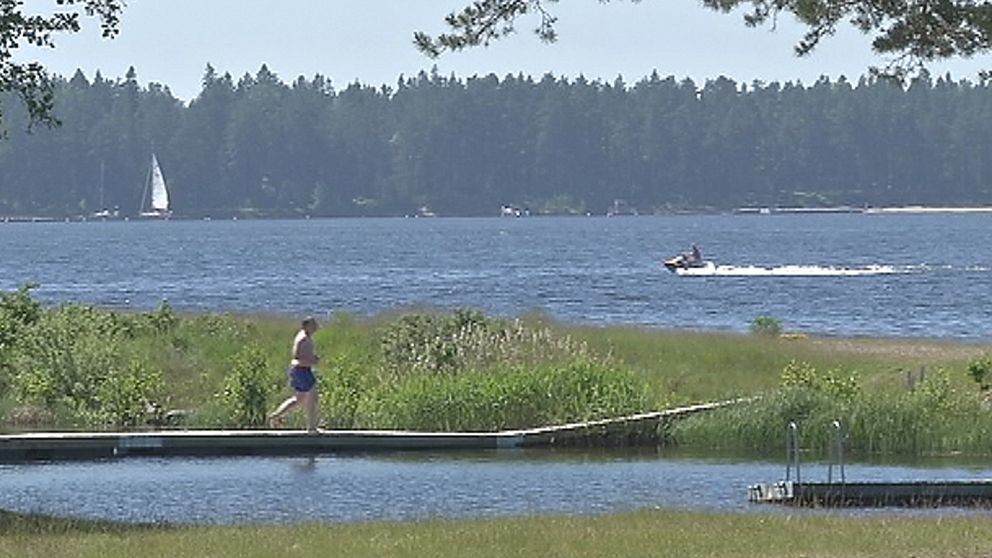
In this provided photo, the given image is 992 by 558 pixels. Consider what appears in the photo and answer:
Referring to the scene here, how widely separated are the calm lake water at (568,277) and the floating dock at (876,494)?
3323 centimetres

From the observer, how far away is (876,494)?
79.9ft

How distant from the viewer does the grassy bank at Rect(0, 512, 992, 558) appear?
1692 cm

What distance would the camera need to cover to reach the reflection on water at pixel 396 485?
24688mm

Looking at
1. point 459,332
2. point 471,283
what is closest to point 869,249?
point 471,283

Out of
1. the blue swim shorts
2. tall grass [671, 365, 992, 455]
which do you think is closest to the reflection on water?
the blue swim shorts

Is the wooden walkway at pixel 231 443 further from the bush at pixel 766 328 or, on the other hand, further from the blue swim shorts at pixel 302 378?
the bush at pixel 766 328

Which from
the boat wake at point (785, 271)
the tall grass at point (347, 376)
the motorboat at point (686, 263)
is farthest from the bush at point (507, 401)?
the motorboat at point (686, 263)

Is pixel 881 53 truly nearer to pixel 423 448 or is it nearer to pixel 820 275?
pixel 423 448

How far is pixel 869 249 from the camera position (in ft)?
493

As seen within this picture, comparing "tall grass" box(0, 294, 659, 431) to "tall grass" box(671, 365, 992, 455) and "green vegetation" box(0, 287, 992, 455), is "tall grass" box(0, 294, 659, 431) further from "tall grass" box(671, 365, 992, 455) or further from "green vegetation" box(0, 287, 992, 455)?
"tall grass" box(671, 365, 992, 455)

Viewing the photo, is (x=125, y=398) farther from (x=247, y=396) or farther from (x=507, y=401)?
(x=507, y=401)

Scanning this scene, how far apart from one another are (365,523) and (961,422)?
1352 centimetres

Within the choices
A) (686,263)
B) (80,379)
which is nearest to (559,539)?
(80,379)

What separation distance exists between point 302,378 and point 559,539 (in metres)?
13.4
